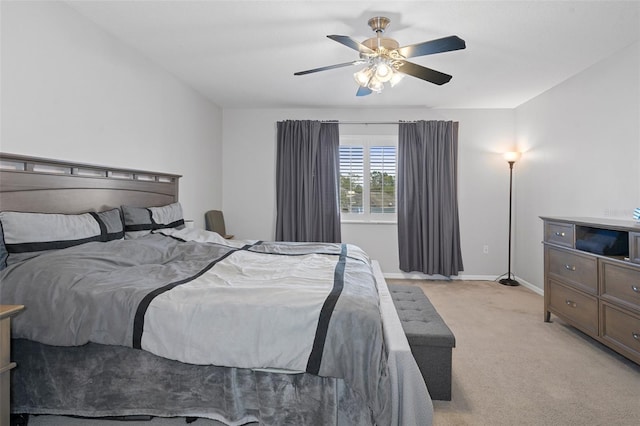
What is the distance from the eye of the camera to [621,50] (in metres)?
2.96

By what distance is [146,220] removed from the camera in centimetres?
279

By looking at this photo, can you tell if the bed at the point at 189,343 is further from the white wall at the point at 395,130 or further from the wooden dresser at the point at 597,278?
the white wall at the point at 395,130

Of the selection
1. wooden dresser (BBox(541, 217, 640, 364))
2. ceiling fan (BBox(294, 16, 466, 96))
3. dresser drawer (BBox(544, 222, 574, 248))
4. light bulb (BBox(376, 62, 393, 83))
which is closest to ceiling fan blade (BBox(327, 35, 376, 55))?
ceiling fan (BBox(294, 16, 466, 96))

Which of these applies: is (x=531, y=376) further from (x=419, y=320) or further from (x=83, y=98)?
(x=83, y=98)

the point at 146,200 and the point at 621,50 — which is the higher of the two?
the point at 621,50

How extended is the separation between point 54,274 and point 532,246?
16.3ft

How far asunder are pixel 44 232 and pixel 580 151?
4641 mm

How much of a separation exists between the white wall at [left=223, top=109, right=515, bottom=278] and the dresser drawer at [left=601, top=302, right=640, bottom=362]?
2426mm

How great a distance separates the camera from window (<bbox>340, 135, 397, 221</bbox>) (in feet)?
16.4

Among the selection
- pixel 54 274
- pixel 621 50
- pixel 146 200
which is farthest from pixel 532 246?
pixel 54 274

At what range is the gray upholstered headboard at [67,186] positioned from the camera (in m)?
1.92

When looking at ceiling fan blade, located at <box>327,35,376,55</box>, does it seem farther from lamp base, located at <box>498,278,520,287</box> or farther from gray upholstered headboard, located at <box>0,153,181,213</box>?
lamp base, located at <box>498,278,520,287</box>

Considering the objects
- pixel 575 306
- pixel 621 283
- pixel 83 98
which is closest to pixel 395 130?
pixel 575 306

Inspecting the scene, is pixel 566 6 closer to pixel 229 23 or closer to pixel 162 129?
pixel 229 23
